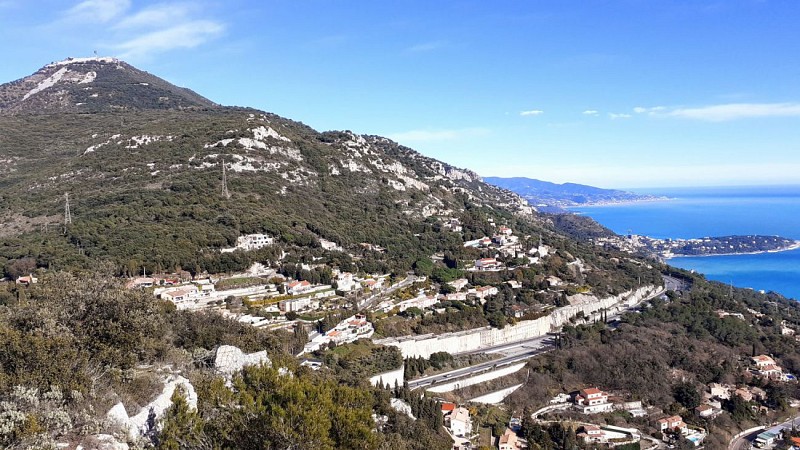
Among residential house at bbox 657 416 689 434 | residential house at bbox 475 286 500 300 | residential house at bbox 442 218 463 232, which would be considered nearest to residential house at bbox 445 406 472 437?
residential house at bbox 657 416 689 434

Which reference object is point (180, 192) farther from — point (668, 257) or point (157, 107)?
point (668, 257)

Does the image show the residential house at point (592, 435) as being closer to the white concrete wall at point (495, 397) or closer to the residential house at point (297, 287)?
the white concrete wall at point (495, 397)

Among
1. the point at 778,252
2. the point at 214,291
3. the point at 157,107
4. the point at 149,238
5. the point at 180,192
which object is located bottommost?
the point at 778,252

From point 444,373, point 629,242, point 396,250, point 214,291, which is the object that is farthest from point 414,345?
point 629,242

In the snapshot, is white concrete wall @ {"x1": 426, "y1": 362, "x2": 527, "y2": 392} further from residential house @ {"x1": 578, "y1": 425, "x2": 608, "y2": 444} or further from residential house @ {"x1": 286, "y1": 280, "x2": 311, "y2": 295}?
residential house @ {"x1": 286, "y1": 280, "x2": 311, "y2": 295}

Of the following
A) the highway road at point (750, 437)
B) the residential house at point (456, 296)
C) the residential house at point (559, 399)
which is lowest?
the highway road at point (750, 437)

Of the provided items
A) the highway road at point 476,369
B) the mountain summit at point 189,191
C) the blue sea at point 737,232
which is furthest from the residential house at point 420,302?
the blue sea at point 737,232

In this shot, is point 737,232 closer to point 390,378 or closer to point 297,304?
point 390,378
